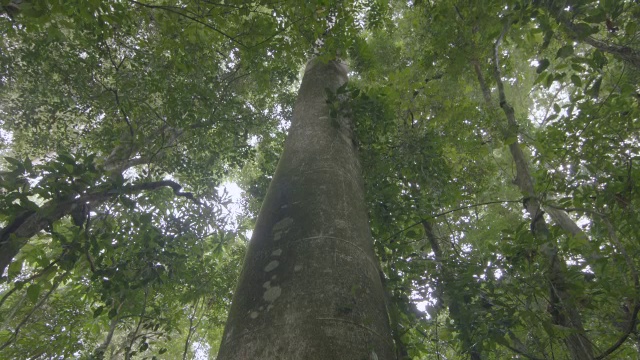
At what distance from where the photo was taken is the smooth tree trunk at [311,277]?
1381mm

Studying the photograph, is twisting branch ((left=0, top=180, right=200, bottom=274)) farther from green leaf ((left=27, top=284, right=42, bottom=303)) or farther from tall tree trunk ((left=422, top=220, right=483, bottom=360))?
tall tree trunk ((left=422, top=220, right=483, bottom=360))

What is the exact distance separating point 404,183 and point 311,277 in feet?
9.51

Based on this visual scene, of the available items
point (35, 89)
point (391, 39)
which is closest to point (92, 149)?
point (35, 89)

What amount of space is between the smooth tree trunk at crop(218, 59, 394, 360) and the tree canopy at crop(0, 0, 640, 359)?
0.67 m

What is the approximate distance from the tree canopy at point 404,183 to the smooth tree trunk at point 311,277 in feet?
2.21

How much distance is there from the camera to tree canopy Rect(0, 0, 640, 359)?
227 centimetres

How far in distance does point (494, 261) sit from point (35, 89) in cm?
786

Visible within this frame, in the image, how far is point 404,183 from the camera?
14.1 ft

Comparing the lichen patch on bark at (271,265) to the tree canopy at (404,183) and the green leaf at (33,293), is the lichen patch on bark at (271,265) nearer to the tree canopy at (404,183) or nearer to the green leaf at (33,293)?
the tree canopy at (404,183)

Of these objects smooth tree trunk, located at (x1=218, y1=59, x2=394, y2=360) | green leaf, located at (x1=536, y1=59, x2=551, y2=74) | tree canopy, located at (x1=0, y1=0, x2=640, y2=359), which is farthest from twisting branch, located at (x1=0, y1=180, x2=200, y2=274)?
green leaf, located at (x1=536, y1=59, x2=551, y2=74)

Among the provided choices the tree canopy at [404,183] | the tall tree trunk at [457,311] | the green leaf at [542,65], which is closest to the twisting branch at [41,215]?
the tree canopy at [404,183]

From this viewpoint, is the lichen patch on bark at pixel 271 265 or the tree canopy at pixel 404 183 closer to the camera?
the lichen patch on bark at pixel 271 265

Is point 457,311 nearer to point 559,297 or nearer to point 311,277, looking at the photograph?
point 559,297

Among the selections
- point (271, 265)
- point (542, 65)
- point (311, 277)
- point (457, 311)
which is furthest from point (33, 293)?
point (542, 65)
